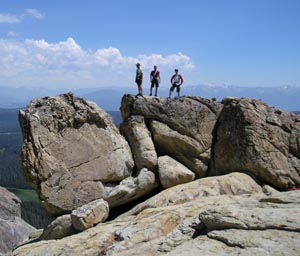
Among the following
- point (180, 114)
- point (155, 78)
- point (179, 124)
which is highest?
point (155, 78)

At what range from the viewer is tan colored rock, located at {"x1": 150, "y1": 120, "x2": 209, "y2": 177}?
31.5 meters

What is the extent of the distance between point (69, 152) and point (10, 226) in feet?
70.7

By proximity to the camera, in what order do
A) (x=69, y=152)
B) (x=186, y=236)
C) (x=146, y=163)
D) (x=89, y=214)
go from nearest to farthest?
(x=186, y=236) < (x=89, y=214) < (x=69, y=152) < (x=146, y=163)

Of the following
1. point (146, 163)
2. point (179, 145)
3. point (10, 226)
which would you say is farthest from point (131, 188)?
point (10, 226)

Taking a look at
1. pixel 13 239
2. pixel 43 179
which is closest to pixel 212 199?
pixel 43 179

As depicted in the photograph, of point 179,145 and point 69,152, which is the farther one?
point 179,145

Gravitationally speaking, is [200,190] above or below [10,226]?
above

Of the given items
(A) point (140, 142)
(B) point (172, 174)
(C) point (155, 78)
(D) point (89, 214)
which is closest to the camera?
(D) point (89, 214)

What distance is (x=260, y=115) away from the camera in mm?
30797

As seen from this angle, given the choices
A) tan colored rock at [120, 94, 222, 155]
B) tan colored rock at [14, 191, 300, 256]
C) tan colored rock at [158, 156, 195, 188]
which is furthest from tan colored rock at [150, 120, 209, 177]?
tan colored rock at [14, 191, 300, 256]

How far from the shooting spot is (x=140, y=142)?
101ft

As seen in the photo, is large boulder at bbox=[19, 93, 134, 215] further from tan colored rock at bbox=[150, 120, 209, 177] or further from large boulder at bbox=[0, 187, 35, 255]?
large boulder at bbox=[0, 187, 35, 255]

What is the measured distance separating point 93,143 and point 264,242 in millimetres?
16957

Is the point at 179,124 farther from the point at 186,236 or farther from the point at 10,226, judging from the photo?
the point at 10,226
